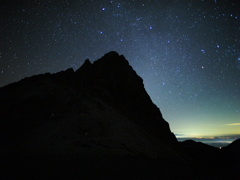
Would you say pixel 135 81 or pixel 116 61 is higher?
pixel 116 61

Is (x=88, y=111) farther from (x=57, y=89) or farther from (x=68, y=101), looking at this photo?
(x=57, y=89)

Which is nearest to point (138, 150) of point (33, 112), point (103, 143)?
point (103, 143)

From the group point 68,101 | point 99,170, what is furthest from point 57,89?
point 99,170

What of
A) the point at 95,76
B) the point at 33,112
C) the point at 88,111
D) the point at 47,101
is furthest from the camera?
the point at 95,76

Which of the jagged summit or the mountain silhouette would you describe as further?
the jagged summit

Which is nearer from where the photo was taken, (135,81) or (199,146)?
(135,81)

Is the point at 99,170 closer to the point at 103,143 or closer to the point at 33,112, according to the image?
the point at 103,143

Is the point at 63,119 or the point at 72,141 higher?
the point at 63,119

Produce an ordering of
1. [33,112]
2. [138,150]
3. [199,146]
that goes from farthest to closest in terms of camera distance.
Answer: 1. [199,146]
2. [33,112]
3. [138,150]

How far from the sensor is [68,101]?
13.9 m

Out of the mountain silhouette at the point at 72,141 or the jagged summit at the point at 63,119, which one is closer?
the mountain silhouette at the point at 72,141

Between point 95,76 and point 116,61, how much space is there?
5.87 meters

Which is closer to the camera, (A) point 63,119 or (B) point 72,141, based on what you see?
(B) point 72,141

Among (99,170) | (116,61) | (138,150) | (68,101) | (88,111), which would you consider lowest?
(138,150)
